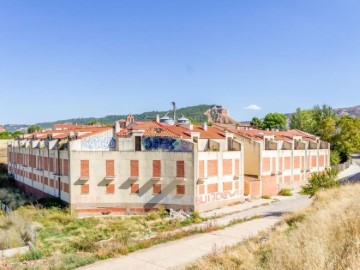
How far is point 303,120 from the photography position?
82688 mm

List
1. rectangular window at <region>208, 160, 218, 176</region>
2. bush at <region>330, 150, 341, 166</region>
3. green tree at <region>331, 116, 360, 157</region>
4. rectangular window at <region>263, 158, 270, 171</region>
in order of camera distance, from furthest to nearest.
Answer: green tree at <region>331, 116, 360, 157</region>
bush at <region>330, 150, 341, 166</region>
rectangular window at <region>263, 158, 270, 171</region>
rectangular window at <region>208, 160, 218, 176</region>

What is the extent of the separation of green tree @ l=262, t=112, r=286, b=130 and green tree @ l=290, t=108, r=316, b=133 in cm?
964

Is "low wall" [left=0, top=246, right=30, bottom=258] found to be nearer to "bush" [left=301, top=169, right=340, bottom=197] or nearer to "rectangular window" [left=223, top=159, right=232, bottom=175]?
"rectangular window" [left=223, top=159, right=232, bottom=175]

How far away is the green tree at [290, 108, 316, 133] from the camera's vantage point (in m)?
81.6

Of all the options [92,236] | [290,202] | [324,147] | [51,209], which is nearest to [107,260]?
[92,236]

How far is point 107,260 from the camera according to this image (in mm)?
16297

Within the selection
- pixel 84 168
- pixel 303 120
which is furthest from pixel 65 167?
pixel 303 120

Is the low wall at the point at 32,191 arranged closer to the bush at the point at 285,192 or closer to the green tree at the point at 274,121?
the bush at the point at 285,192

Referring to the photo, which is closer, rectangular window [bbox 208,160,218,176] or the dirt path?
the dirt path

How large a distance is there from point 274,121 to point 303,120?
14.3 meters

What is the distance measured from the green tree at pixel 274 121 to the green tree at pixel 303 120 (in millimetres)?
9636

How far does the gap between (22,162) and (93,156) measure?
70.7 ft

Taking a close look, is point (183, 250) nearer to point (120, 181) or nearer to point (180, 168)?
point (180, 168)

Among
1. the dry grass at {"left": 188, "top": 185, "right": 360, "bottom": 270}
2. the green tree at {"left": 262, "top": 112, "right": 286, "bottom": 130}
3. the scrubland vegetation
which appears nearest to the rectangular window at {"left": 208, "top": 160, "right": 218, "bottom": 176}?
the scrubland vegetation
